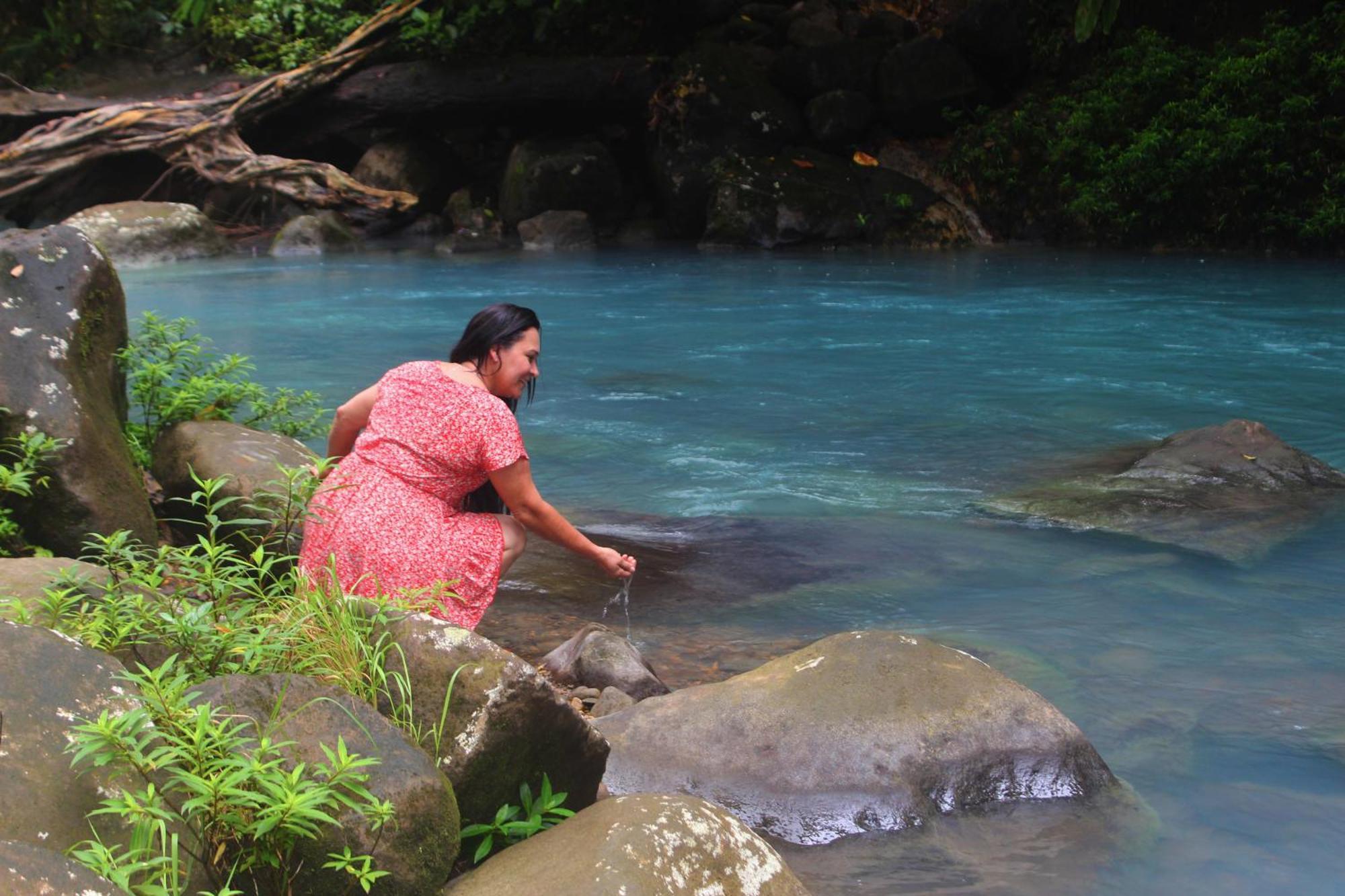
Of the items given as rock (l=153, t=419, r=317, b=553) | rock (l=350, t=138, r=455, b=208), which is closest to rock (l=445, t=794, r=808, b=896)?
rock (l=153, t=419, r=317, b=553)

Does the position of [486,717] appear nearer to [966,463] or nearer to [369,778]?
[369,778]

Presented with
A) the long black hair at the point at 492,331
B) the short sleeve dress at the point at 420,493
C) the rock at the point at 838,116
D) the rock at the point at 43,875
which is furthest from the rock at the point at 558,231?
the rock at the point at 43,875

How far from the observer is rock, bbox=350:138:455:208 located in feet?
70.5

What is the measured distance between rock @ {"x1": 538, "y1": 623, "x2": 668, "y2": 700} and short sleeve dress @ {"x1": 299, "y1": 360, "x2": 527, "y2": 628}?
1.53 feet

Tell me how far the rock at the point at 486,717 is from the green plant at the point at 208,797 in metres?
0.35

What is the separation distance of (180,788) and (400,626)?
0.71 metres

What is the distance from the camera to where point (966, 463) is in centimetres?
767

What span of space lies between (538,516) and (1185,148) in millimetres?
15187

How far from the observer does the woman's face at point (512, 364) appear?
13.6 feet

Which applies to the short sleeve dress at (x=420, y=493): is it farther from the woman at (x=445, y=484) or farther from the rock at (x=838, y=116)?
the rock at (x=838, y=116)

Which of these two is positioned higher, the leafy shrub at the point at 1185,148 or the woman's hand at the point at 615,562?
the leafy shrub at the point at 1185,148

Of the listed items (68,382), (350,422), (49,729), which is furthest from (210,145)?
(49,729)

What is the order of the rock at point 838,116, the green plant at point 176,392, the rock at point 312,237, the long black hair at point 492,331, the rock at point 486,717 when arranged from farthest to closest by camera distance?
1. the rock at point 838,116
2. the rock at point 312,237
3. the green plant at point 176,392
4. the long black hair at point 492,331
5. the rock at point 486,717

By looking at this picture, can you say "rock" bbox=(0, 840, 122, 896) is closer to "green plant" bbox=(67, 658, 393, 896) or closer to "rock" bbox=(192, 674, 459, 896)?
"green plant" bbox=(67, 658, 393, 896)
